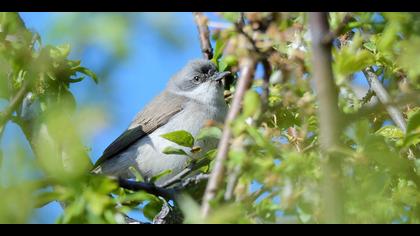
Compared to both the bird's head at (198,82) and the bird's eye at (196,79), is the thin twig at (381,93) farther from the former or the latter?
the bird's eye at (196,79)

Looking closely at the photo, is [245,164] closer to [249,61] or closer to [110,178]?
[249,61]

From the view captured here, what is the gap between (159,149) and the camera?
6723mm

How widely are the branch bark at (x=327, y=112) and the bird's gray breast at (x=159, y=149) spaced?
4.79 meters

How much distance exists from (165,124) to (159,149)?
1.78 feet

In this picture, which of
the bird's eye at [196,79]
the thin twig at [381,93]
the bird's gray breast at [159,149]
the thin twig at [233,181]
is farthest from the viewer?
the bird's eye at [196,79]

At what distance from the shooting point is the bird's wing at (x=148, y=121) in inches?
272

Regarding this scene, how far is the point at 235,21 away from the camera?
207 centimetres

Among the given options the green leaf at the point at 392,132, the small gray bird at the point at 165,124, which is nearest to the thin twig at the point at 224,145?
the green leaf at the point at 392,132

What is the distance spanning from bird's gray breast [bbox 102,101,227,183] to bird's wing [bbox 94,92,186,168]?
0.05 meters

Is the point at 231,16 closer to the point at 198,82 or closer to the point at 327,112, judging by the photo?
the point at 327,112

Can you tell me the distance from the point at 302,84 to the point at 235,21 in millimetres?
289

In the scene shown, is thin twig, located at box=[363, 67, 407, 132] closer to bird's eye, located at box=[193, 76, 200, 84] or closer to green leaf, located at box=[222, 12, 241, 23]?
green leaf, located at box=[222, 12, 241, 23]
